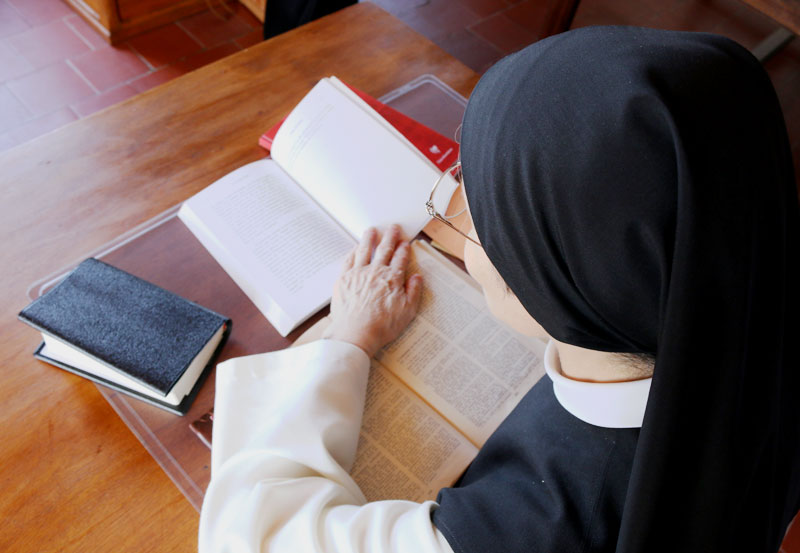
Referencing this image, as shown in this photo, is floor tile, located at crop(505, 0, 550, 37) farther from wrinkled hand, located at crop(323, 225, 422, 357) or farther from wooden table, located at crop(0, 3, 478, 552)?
wrinkled hand, located at crop(323, 225, 422, 357)

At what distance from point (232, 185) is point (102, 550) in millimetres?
674

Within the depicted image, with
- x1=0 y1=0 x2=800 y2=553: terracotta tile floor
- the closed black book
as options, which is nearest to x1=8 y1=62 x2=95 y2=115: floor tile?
x1=0 y1=0 x2=800 y2=553: terracotta tile floor

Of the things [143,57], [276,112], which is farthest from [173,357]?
[143,57]

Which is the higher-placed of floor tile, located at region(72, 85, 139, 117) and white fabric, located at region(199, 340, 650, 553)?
white fabric, located at region(199, 340, 650, 553)

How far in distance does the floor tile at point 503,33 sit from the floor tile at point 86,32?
1.83 m

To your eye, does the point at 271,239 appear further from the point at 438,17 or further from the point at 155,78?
the point at 438,17

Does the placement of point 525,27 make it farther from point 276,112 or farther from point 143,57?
point 276,112

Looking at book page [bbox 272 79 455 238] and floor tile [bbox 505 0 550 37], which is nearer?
book page [bbox 272 79 455 238]

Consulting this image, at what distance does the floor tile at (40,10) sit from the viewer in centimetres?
281

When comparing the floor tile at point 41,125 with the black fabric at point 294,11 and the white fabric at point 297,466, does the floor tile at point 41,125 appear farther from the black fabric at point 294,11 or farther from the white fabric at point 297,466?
the white fabric at point 297,466

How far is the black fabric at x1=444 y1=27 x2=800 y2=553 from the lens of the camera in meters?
0.54

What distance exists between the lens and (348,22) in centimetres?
164

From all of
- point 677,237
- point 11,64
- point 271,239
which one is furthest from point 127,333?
point 11,64

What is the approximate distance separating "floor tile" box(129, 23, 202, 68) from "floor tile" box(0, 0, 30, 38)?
1.56ft
